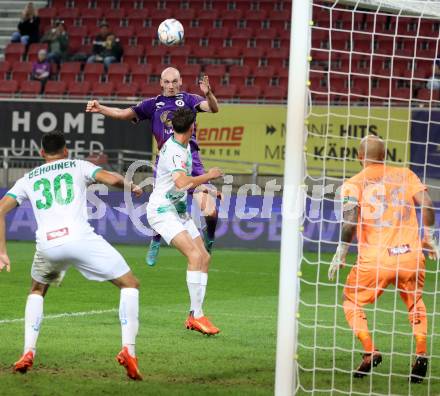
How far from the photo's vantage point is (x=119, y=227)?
19.9 meters

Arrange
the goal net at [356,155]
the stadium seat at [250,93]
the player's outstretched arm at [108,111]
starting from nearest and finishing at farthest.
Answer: the goal net at [356,155], the player's outstretched arm at [108,111], the stadium seat at [250,93]

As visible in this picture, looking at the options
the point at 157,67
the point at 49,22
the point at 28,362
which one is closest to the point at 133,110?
the point at 28,362

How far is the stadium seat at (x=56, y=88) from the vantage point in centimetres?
2375

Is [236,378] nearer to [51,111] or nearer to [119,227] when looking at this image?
[119,227]

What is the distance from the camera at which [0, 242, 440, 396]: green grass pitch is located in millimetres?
7312

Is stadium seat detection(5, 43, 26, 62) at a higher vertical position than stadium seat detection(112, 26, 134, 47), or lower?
lower

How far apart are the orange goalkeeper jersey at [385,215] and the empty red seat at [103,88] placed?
16295mm

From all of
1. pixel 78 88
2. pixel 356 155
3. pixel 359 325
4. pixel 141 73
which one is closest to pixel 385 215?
pixel 359 325

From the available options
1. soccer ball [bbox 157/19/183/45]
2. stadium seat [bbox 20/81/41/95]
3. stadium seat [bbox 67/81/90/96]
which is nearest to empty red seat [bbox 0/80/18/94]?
stadium seat [bbox 20/81/41/95]

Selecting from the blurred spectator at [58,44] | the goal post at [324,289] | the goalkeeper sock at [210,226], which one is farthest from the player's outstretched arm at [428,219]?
the blurred spectator at [58,44]

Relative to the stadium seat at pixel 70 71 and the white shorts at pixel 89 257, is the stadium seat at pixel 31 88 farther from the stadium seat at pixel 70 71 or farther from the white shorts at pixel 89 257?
the white shorts at pixel 89 257

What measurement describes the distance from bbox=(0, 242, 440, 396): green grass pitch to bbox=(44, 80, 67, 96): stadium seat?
9.73m

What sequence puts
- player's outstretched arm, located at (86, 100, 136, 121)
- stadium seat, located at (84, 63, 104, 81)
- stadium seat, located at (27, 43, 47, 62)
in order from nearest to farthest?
player's outstretched arm, located at (86, 100, 136, 121) < stadium seat, located at (84, 63, 104, 81) < stadium seat, located at (27, 43, 47, 62)

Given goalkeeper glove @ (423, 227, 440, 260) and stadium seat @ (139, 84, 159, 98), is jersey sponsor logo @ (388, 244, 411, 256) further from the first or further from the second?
stadium seat @ (139, 84, 159, 98)
